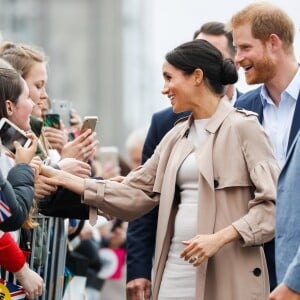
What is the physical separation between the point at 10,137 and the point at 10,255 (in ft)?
1.93

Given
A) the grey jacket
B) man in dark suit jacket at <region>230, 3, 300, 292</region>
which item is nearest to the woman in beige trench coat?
man in dark suit jacket at <region>230, 3, 300, 292</region>

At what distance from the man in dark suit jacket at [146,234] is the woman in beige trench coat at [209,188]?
466 mm

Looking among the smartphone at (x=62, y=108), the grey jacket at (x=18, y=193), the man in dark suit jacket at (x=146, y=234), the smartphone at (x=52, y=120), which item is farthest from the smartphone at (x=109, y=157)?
the grey jacket at (x=18, y=193)

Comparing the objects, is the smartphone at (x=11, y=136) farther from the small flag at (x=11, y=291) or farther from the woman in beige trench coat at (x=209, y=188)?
the small flag at (x=11, y=291)

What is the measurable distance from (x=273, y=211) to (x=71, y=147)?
1.49m

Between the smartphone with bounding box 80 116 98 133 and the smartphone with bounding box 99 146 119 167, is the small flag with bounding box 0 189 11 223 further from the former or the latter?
the smartphone with bounding box 99 146 119 167

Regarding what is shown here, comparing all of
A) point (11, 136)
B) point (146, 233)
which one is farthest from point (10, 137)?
point (146, 233)

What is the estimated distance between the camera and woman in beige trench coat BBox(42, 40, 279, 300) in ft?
22.8

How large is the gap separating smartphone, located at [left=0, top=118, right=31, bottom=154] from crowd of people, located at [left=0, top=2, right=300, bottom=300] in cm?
4

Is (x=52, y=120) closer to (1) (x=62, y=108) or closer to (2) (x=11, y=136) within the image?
(1) (x=62, y=108)

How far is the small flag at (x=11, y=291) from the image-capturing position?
Result: 707cm

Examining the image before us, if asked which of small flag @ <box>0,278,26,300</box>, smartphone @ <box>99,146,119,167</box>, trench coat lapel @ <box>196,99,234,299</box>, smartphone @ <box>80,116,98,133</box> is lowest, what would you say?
smartphone @ <box>99,146,119,167</box>

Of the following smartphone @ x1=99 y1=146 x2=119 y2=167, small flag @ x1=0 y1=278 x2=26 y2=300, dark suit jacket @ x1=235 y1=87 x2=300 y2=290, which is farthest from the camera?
smartphone @ x1=99 y1=146 x2=119 y2=167

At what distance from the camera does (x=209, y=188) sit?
704 centimetres
